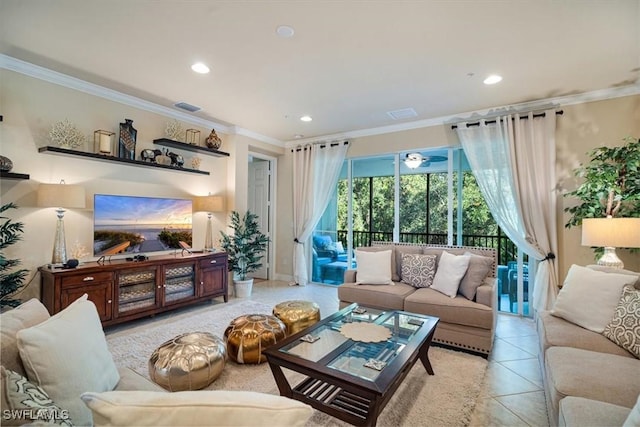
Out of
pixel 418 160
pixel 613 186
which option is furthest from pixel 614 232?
pixel 418 160

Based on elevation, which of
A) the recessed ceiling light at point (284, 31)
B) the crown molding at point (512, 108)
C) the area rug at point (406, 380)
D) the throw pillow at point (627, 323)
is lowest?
the area rug at point (406, 380)

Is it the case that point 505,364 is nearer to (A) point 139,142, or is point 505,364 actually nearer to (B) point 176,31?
(B) point 176,31

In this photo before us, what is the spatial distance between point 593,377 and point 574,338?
21.2 inches

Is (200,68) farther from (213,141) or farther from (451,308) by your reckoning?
(451,308)

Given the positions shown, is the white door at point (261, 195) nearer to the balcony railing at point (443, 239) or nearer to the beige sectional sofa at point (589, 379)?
the balcony railing at point (443, 239)

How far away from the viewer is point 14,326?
46.8 inches

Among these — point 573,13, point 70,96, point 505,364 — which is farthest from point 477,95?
point 70,96

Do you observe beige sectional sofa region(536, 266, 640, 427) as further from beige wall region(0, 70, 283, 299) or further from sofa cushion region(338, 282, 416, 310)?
beige wall region(0, 70, 283, 299)

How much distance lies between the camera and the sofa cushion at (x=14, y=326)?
1063 mm

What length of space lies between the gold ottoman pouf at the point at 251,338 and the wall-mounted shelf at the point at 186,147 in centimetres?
279

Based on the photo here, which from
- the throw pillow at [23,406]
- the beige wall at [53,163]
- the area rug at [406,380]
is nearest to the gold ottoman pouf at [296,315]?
the area rug at [406,380]

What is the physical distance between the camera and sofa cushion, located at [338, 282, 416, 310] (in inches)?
127

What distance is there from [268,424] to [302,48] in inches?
112

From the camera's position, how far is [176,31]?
97.3 inches
